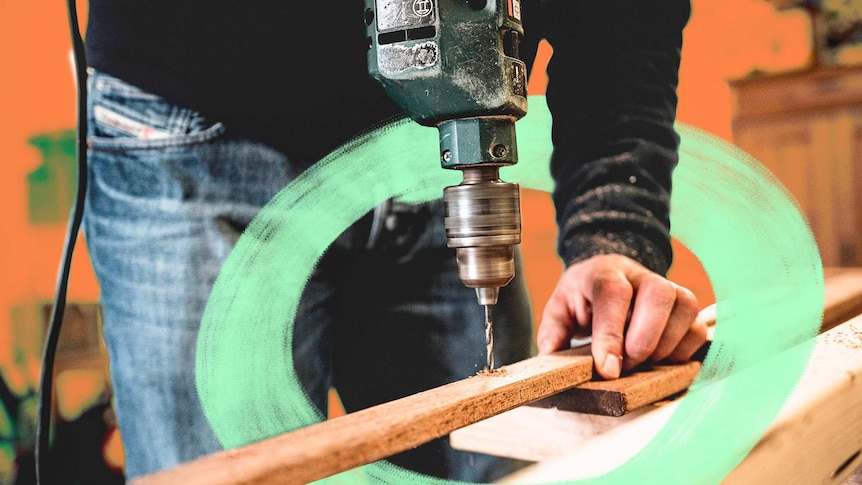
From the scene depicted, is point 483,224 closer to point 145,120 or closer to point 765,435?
point 765,435

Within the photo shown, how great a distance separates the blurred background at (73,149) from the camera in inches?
43.6

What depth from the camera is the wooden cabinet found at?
87.7 inches

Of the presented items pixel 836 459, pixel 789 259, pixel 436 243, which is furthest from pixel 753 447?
pixel 789 259

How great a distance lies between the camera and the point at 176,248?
78 cm

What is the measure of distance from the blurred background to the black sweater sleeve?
0.61ft

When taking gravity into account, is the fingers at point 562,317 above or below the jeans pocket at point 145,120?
below

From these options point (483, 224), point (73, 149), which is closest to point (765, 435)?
point (483, 224)

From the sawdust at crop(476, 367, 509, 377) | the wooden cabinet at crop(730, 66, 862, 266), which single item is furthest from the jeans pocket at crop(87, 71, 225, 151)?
the wooden cabinet at crop(730, 66, 862, 266)

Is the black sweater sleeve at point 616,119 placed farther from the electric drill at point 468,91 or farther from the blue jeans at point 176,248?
the electric drill at point 468,91

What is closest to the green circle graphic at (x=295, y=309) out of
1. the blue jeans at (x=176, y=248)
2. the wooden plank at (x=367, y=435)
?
the blue jeans at (x=176, y=248)

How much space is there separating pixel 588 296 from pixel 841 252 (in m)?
1.91

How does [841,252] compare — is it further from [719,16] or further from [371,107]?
[371,107]

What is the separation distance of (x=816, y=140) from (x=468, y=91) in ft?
7.08

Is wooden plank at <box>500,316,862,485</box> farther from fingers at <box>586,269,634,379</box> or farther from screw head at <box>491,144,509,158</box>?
screw head at <box>491,144,509,158</box>
